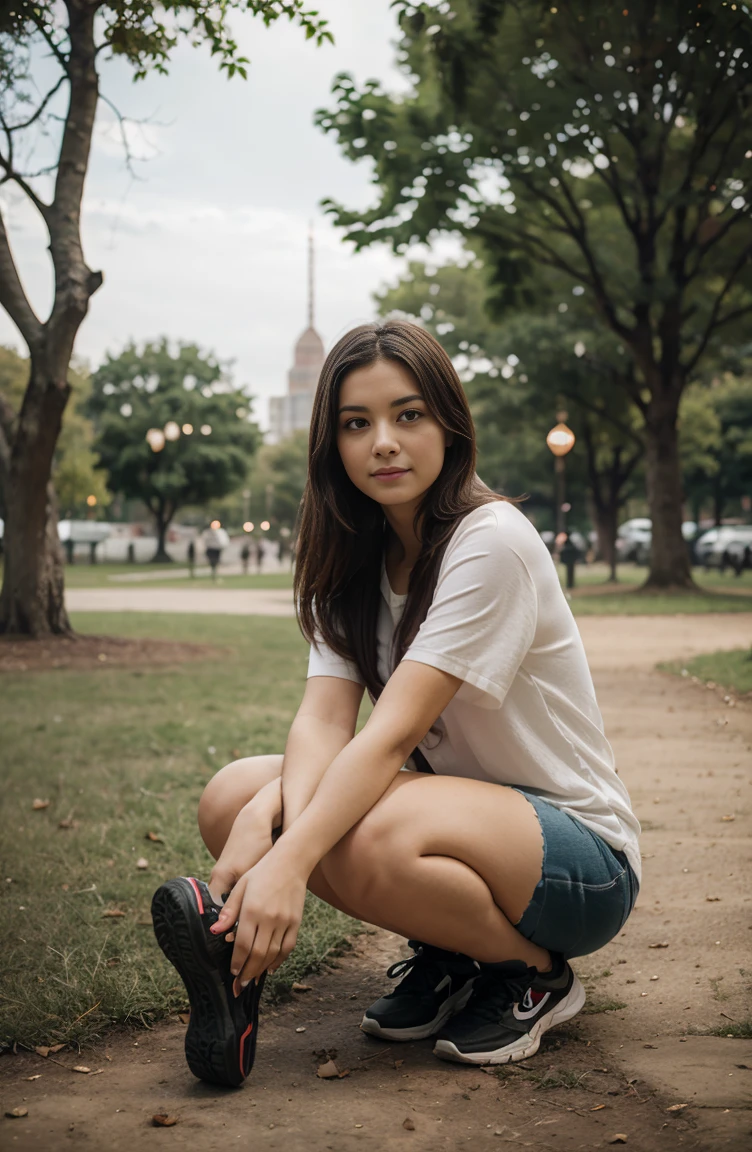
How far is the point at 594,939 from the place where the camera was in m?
2.53

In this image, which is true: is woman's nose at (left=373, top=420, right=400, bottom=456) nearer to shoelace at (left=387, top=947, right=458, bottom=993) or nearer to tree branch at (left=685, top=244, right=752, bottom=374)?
shoelace at (left=387, top=947, right=458, bottom=993)

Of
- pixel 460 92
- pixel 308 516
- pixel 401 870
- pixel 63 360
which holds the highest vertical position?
pixel 460 92

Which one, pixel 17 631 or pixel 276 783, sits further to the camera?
pixel 17 631

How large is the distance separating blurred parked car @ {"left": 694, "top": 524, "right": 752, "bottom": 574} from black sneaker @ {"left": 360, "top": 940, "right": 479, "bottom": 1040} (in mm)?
26033

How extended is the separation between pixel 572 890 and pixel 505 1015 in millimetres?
321

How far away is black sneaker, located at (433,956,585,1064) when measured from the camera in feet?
7.99

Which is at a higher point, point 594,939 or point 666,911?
point 594,939

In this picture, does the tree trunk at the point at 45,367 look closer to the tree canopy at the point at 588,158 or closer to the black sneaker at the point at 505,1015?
the tree canopy at the point at 588,158

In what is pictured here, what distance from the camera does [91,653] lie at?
11.0 metres

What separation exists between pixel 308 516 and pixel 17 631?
Answer: 369 inches

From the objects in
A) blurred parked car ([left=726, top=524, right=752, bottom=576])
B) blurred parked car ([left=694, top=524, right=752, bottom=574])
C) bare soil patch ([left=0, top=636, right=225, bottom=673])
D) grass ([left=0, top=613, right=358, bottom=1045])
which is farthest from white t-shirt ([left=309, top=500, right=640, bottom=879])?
blurred parked car ([left=694, top=524, right=752, bottom=574])

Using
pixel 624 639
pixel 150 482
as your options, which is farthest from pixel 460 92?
pixel 150 482

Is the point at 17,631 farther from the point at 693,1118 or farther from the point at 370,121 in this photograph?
the point at 693,1118

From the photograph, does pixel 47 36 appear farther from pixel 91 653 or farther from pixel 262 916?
pixel 262 916
